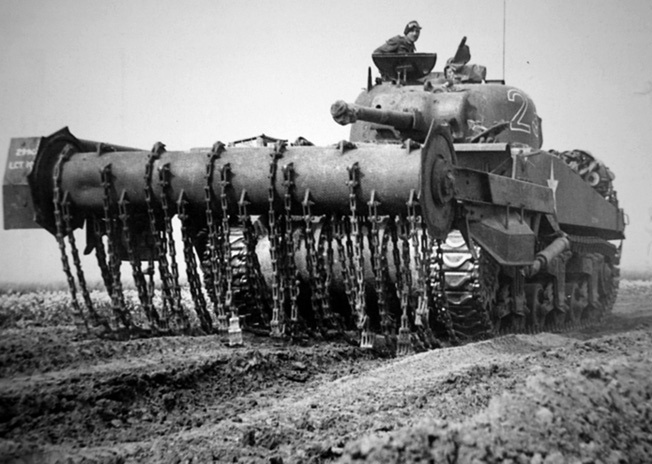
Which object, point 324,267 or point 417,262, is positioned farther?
point 324,267

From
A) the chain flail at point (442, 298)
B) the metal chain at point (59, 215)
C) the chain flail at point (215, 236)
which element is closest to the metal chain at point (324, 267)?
the chain flail at point (215, 236)

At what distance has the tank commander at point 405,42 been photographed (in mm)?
10664

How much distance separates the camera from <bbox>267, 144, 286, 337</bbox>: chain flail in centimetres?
675

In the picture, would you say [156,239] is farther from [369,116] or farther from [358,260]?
[369,116]

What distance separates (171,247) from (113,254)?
505mm

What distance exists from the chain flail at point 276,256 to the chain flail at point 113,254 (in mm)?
1224

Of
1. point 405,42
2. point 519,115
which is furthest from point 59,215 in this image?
point 519,115

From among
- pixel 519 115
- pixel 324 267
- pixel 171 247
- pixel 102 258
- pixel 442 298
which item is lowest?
pixel 442 298

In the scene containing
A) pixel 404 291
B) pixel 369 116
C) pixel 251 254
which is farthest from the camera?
pixel 369 116

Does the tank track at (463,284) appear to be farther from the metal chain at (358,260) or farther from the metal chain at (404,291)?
the metal chain at (358,260)

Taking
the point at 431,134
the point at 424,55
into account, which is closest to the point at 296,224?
the point at 431,134

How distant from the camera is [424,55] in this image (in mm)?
10617

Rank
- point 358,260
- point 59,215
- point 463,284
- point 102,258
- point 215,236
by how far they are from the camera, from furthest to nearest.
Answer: point 463,284
point 102,258
point 215,236
point 59,215
point 358,260

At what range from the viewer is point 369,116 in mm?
8469
